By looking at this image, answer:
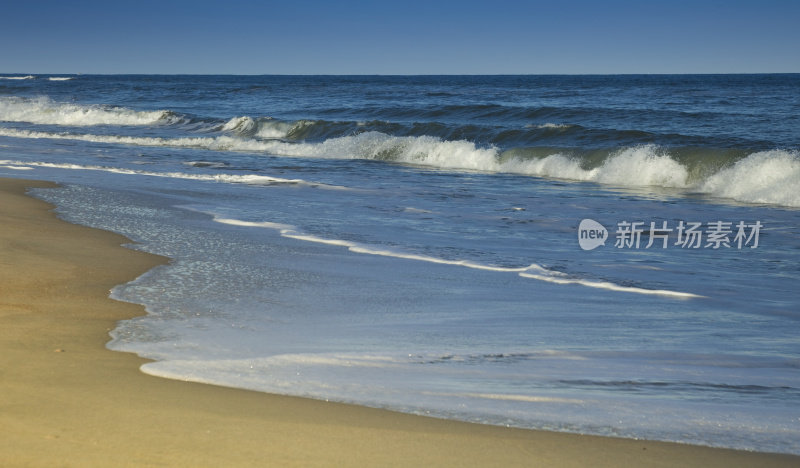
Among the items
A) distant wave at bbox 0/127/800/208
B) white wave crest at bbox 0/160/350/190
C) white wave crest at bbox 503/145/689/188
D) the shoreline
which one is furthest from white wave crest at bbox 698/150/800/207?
the shoreline

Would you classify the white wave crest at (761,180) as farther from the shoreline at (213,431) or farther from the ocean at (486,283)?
the shoreline at (213,431)

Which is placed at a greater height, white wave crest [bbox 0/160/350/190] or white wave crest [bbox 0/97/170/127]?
white wave crest [bbox 0/97/170/127]

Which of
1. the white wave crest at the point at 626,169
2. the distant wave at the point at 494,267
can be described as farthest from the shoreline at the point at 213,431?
the white wave crest at the point at 626,169

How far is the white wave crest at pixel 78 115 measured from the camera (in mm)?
31859

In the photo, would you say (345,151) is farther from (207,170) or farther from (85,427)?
(85,427)

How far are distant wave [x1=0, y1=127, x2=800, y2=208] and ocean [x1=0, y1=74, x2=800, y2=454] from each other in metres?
0.07

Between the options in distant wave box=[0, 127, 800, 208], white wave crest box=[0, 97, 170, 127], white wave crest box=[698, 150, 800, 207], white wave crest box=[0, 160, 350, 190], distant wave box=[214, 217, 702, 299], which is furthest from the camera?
white wave crest box=[0, 97, 170, 127]

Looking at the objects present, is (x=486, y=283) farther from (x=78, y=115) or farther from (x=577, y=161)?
(x=78, y=115)

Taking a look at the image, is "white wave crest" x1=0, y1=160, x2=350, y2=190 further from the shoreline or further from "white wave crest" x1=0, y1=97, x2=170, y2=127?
"white wave crest" x1=0, y1=97, x2=170, y2=127

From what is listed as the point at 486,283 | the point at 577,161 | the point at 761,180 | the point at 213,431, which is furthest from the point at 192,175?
the point at 213,431

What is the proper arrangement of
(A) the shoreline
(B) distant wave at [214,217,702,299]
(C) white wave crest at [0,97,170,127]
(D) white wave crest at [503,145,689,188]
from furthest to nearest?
(C) white wave crest at [0,97,170,127] → (D) white wave crest at [503,145,689,188] → (B) distant wave at [214,217,702,299] → (A) the shoreline

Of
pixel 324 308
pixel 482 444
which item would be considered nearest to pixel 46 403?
pixel 482 444

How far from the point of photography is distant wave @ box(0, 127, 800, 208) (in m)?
13.1

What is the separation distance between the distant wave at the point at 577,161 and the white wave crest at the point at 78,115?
7889 mm
